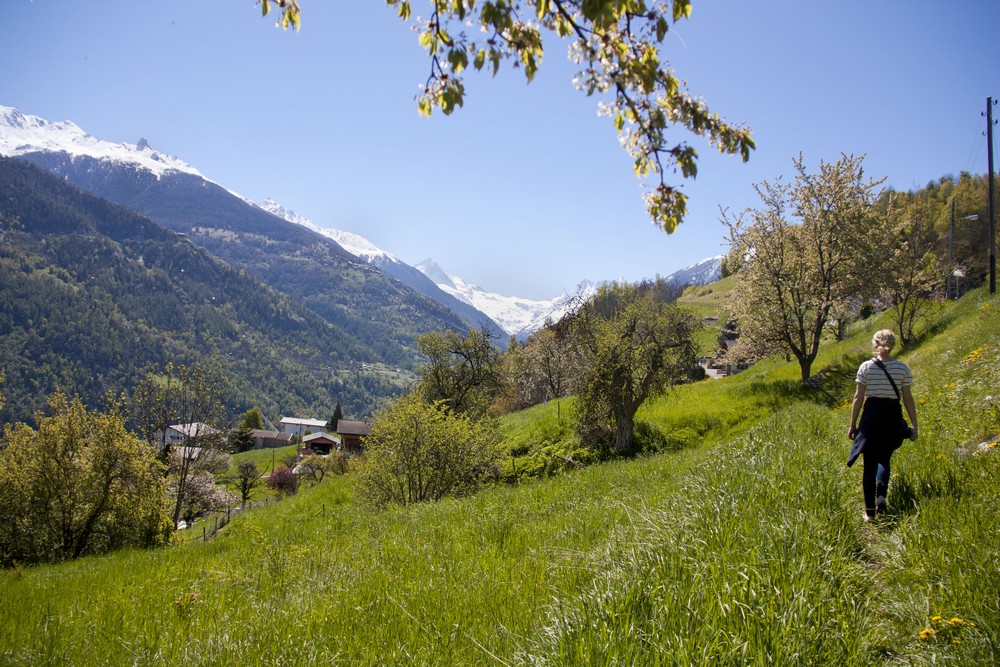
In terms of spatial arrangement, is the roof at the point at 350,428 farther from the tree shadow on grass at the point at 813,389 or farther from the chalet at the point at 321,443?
the tree shadow on grass at the point at 813,389

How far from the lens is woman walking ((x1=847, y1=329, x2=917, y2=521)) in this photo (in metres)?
5.42

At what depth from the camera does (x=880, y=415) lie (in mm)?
5973

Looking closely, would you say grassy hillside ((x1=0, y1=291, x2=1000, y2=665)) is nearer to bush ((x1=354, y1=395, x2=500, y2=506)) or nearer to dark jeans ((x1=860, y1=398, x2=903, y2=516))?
dark jeans ((x1=860, y1=398, x2=903, y2=516))

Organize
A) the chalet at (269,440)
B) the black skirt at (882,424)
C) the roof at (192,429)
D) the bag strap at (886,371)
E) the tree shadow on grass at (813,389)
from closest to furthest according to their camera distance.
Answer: the black skirt at (882,424), the bag strap at (886,371), the tree shadow on grass at (813,389), the roof at (192,429), the chalet at (269,440)

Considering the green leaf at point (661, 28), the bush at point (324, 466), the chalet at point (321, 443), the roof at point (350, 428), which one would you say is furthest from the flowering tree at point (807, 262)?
the chalet at point (321, 443)

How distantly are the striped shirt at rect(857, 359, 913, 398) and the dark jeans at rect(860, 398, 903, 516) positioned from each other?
0.09 metres

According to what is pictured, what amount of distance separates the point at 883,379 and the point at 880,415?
55 cm

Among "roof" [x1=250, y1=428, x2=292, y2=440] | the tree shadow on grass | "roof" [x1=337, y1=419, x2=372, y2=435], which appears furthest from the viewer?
"roof" [x1=250, y1=428, x2=292, y2=440]

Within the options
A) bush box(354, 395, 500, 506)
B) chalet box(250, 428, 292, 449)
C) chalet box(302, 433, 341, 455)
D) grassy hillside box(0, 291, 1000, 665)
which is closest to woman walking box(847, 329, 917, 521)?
grassy hillside box(0, 291, 1000, 665)

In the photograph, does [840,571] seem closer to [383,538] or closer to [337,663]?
[337,663]

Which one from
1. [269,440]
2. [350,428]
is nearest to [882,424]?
[350,428]

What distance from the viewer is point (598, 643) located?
2.51 meters

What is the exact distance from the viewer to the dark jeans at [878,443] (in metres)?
5.41

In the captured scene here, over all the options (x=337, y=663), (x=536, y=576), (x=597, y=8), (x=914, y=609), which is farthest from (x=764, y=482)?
(x=597, y=8)
